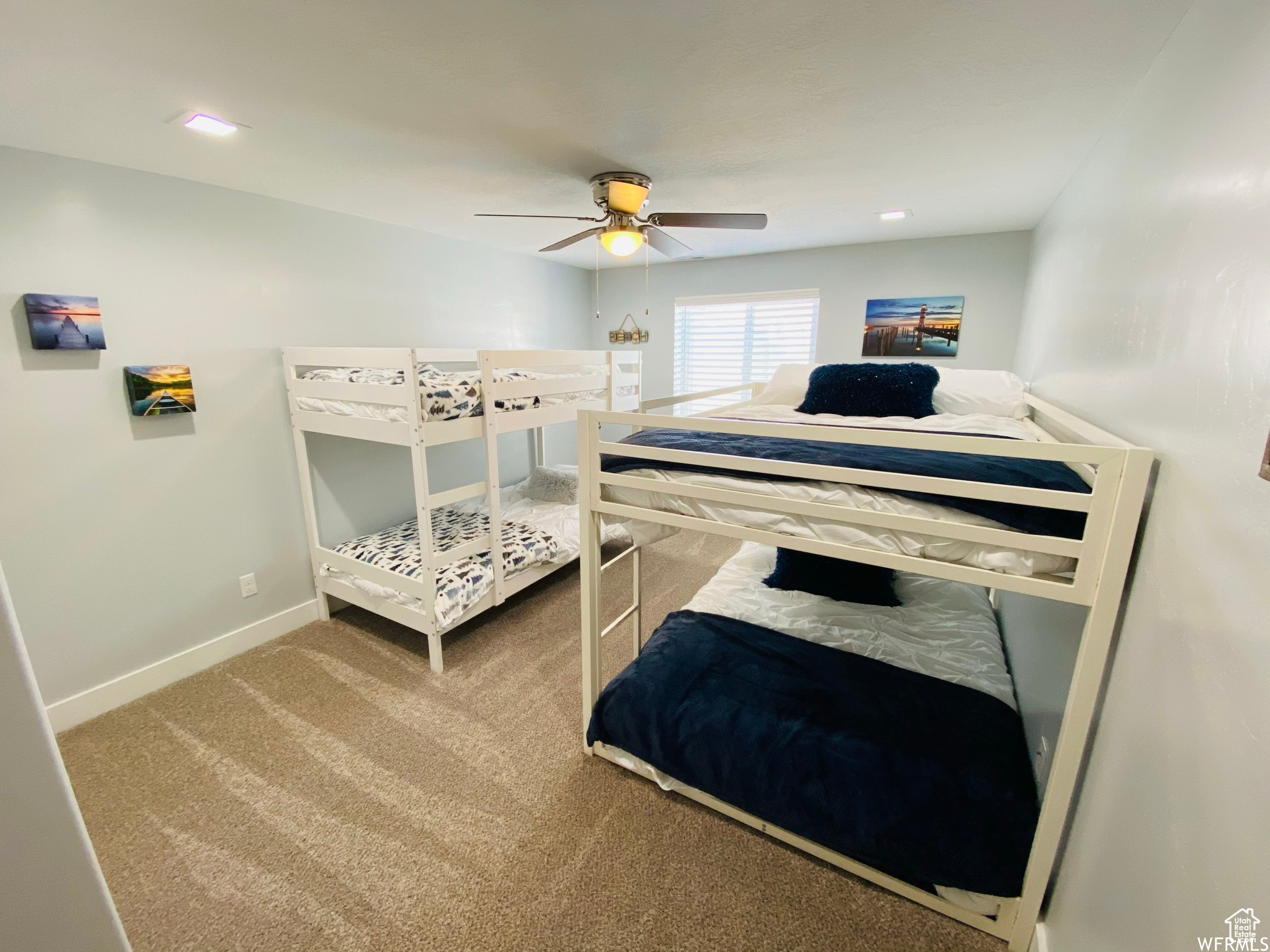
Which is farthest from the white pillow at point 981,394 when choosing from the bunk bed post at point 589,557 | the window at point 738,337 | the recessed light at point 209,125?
the recessed light at point 209,125

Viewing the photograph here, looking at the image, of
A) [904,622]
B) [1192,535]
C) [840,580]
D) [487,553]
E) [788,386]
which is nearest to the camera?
[1192,535]

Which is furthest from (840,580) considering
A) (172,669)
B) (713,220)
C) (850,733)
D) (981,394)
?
(172,669)

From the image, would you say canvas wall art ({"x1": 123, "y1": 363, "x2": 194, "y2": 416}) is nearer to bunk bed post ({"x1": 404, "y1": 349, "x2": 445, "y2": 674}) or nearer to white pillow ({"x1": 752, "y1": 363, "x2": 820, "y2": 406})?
bunk bed post ({"x1": 404, "y1": 349, "x2": 445, "y2": 674})

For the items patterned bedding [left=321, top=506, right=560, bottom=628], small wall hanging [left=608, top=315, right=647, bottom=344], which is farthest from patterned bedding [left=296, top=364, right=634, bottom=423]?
small wall hanging [left=608, top=315, right=647, bottom=344]

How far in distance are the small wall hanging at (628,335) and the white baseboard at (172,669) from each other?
3.24 m

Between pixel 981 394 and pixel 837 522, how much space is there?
1.89 metres

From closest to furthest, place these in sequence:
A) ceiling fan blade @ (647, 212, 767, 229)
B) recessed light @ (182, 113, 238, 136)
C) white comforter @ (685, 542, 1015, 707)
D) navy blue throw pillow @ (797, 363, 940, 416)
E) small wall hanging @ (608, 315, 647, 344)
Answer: recessed light @ (182, 113, 238, 136) < white comforter @ (685, 542, 1015, 707) < ceiling fan blade @ (647, 212, 767, 229) < navy blue throw pillow @ (797, 363, 940, 416) < small wall hanging @ (608, 315, 647, 344)

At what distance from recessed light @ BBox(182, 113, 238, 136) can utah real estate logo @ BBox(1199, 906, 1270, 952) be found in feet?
9.72

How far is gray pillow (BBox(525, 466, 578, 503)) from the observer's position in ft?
12.3

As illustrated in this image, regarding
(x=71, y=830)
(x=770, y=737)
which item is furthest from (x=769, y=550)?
(x=71, y=830)

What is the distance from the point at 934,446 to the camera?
116 cm

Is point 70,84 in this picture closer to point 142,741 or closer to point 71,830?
point 71,830

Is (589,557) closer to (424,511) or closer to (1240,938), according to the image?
(424,511)

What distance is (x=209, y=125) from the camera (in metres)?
1.70
